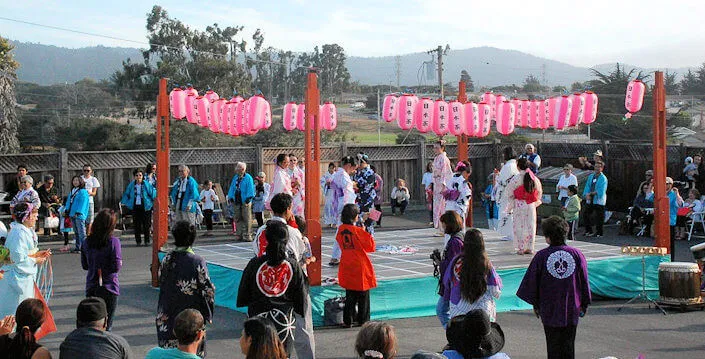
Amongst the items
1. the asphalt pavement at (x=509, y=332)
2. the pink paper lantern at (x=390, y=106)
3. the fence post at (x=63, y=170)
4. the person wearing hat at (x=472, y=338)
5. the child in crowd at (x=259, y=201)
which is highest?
the pink paper lantern at (x=390, y=106)

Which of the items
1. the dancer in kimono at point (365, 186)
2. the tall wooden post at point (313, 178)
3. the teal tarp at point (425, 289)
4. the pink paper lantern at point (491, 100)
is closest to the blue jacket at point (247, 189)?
the dancer in kimono at point (365, 186)

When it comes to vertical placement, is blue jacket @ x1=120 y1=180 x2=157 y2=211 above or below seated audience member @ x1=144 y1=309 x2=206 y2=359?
above

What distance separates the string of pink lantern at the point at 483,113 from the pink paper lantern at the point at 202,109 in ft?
11.2

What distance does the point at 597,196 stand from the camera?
61.3 feet

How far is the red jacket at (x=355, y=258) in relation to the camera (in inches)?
373

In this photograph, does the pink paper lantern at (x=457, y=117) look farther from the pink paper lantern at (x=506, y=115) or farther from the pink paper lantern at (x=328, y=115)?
the pink paper lantern at (x=328, y=115)

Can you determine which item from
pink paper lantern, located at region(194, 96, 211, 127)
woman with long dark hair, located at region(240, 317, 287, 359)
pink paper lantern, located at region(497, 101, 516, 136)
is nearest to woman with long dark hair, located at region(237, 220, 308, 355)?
woman with long dark hair, located at region(240, 317, 287, 359)

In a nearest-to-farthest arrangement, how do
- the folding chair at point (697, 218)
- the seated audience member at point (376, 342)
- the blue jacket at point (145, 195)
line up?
the seated audience member at point (376, 342) → the blue jacket at point (145, 195) → the folding chair at point (697, 218)

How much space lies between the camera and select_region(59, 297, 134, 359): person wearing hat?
16.8 feet

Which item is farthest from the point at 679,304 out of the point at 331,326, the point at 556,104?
the point at 556,104

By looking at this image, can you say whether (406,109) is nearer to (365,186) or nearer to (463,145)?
(463,145)

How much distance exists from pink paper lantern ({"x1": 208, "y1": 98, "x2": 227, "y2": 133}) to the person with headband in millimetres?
8399

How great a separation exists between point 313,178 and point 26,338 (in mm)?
5707

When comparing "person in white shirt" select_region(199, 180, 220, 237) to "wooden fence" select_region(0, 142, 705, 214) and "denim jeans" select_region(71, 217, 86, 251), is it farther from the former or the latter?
"denim jeans" select_region(71, 217, 86, 251)
